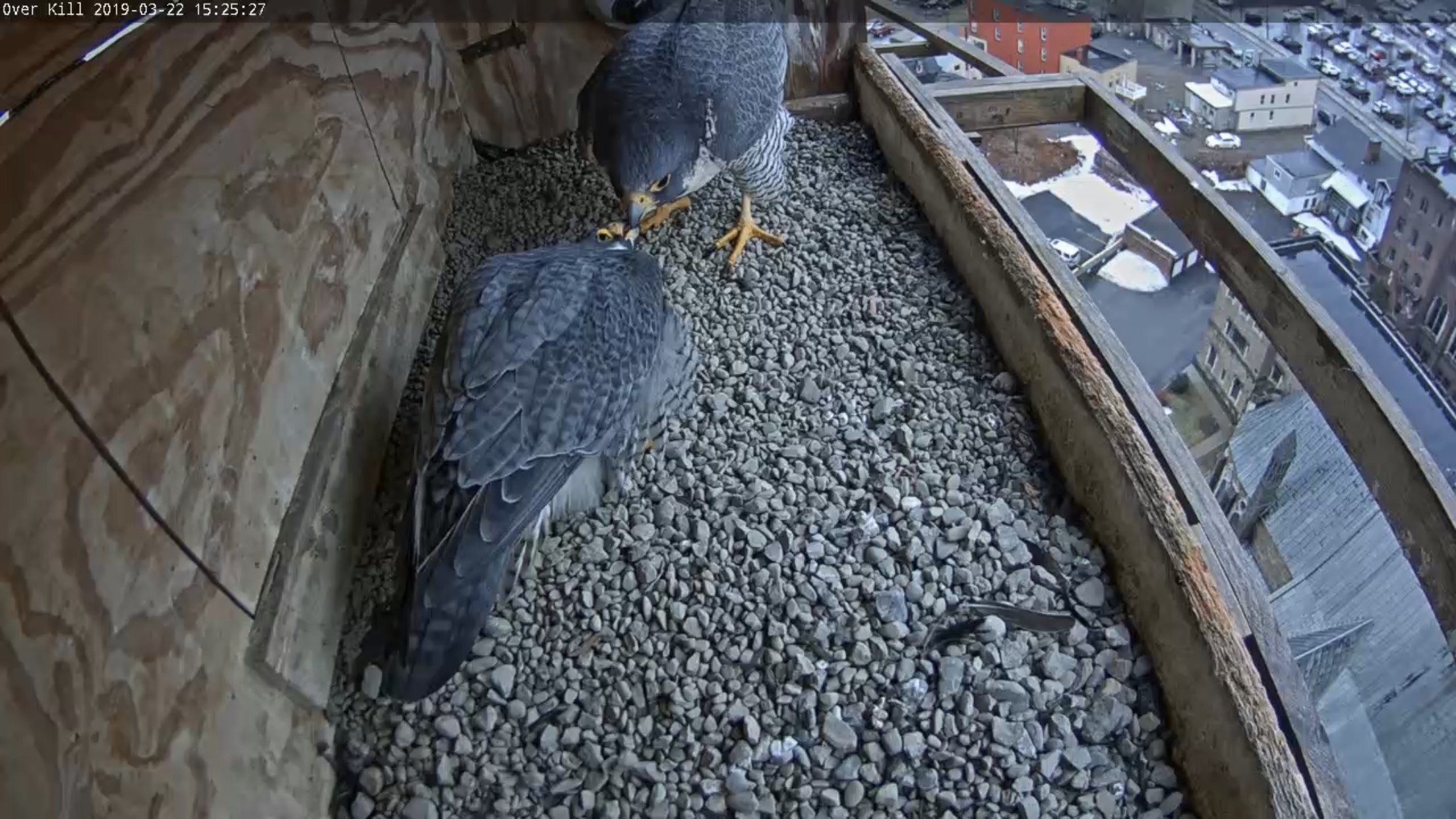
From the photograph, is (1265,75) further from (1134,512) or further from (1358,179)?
(1134,512)

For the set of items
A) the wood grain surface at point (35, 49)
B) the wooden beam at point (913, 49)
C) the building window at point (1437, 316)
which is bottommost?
the building window at point (1437, 316)

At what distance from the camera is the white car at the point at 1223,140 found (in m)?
2.22

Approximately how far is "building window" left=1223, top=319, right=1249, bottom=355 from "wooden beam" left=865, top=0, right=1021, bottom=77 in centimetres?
117

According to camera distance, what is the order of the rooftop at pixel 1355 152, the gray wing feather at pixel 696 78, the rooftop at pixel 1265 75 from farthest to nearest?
the gray wing feather at pixel 696 78 < the rooftop at pixel 1265 75 < the rooftop at pixel 1355 152

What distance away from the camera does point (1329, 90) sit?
1917 millimetres

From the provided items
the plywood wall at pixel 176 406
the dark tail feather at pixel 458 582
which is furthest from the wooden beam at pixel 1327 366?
the plywood wall at pixel 176 406

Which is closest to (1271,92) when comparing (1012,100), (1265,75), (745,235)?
(1265,75)

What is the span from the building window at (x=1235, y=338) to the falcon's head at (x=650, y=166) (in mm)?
1295

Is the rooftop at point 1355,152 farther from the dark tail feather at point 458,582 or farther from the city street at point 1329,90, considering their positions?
the dark tail feather at point 458,582

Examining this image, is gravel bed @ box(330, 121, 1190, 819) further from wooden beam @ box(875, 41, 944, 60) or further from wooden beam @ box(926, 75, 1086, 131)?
wooden beam @ box(875, 41, 944, 60)

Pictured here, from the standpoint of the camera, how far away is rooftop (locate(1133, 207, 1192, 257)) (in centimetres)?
237

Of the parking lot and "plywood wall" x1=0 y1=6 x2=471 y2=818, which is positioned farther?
the parking lot

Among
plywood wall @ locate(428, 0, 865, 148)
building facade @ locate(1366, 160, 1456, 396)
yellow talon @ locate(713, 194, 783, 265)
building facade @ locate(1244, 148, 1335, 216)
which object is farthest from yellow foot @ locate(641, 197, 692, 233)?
building facade @ locate(1366, 160, 1456, 396)

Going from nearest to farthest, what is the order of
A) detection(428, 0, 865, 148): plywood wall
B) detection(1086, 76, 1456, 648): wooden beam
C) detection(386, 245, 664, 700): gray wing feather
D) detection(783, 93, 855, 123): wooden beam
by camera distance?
1. detection(1086, 76, 1456, 648): wooden beam
2. detection(386, 245, 664, 700): gray wing feather
3. detection(428, 0, 865, 148): plywood wall
4. detection(783, 93, 855, 123): wooden beam
